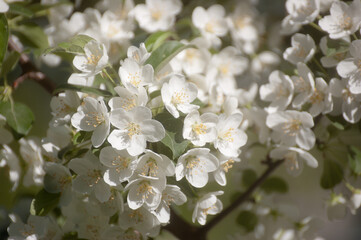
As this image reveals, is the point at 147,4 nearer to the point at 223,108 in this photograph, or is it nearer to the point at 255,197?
the point at 223,108

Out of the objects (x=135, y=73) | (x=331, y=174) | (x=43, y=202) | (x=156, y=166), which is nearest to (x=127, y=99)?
(x=135, y=73)

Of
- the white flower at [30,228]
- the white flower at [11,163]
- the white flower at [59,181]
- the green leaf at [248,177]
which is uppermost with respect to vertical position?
the white flower at [59,181]

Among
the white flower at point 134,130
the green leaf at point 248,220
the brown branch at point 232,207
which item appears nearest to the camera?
the white flower at point 134,130

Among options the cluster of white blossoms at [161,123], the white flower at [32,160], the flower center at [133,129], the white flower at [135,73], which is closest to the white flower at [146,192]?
the cluster of white blossoms at [161,123]

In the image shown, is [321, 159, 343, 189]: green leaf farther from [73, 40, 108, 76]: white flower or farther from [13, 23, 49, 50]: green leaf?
[13, 23, 49, 50]: green leaf

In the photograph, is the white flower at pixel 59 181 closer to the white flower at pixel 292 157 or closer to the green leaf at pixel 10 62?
the green leaf at pixel 10 62

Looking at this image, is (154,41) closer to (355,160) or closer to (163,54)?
(163,54)
